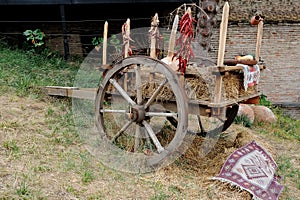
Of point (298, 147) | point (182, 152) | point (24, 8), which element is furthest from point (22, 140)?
point (24, 8)

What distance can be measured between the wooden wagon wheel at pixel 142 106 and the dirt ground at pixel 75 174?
184mm

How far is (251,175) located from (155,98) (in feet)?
4.06

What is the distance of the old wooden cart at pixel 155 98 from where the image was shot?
10.6 feet

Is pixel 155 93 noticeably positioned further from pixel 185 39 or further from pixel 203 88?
pixel 185 39

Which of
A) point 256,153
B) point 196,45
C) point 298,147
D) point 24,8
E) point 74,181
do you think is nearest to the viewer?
point 74,181

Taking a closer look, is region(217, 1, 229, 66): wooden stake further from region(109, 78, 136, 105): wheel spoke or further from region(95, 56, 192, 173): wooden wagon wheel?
region(109, 78, 136, 105): wheel spoke

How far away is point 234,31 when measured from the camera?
1035 cm

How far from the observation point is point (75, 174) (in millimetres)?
3449

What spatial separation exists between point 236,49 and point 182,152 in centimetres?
705

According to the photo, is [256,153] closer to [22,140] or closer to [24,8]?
[22,140]

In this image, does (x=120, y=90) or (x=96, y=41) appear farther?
(x=96, y=41)

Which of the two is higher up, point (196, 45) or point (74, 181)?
point (196, 45)

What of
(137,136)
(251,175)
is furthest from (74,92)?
(251,175)

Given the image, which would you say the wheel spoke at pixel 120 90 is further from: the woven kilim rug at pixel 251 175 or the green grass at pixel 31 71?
the green grass at pixel 31 71
